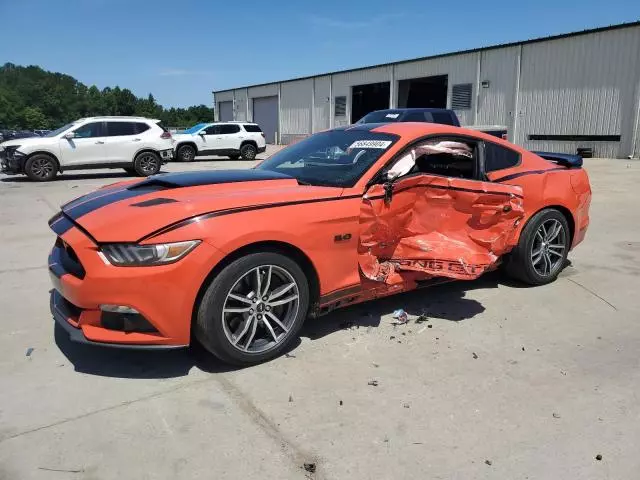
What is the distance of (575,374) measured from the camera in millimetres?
3209

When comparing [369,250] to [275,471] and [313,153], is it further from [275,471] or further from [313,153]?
[275,471]

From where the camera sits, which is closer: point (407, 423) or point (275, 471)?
point (275, 471)

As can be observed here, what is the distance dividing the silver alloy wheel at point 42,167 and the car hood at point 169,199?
11569 millimetres

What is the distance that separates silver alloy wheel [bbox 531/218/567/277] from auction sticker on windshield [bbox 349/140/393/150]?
181 centimetres

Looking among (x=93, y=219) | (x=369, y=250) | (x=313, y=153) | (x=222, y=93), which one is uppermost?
(x=222, y=93)

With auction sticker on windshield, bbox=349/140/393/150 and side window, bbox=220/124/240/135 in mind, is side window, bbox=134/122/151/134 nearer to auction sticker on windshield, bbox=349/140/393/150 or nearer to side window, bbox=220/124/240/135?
side window, bbox=220/124/240/135

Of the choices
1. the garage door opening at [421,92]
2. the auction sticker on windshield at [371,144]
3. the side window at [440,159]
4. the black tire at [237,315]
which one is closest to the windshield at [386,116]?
the side window at [440,159]

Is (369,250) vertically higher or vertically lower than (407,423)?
higher

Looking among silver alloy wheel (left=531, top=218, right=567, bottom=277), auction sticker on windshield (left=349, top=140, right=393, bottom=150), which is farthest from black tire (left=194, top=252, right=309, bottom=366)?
silver alloy wheel (left=531, top=218, right=567, bottom=277)

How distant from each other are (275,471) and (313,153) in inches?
105

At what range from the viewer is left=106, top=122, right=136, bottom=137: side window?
14.4m

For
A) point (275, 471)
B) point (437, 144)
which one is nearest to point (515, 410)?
point (275, 471)

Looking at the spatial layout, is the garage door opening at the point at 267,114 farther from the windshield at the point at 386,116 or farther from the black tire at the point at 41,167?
the windshield at the point at 386,116

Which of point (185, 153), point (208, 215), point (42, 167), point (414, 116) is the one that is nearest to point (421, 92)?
point (185, 153)
